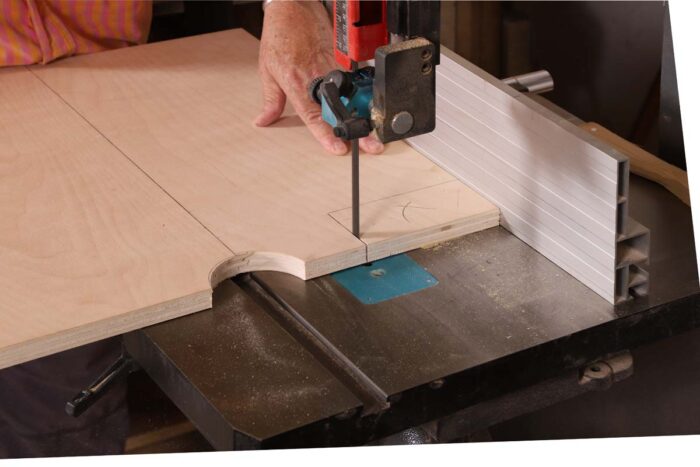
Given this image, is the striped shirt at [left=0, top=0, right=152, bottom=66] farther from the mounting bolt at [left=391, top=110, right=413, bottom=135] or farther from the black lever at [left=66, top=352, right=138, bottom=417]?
the mounting bolt at [left=391, top=110, right=413, bottom=135]

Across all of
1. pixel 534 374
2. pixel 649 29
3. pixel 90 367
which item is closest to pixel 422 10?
pixel 534 374

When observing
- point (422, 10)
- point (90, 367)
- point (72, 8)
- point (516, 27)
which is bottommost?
point (90, 367)

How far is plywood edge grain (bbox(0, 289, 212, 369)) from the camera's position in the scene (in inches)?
64.7

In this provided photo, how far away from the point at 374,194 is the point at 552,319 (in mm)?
440

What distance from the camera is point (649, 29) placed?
297cm

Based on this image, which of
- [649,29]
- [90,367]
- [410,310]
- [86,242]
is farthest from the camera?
[649,29]

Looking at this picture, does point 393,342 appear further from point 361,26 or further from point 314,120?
point 314,120

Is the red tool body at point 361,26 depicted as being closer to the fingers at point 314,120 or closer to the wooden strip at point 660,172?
the fingers at point 314,120

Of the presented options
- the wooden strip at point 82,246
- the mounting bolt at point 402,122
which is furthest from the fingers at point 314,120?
the mounting bolt at point 402,122

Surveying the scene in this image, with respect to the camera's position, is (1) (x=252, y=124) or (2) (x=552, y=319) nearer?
(2) (x=552, y=319)

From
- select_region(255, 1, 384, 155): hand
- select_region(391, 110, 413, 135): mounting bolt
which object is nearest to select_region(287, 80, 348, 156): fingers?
select_region(255, 1, 384, 155): hand

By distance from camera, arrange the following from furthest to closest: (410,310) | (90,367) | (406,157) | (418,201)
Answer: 1. (90,367)
2. (406,157)
3. (418,201)
4. (410,310)

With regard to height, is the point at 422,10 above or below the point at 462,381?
above

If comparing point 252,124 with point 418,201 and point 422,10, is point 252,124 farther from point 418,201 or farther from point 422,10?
point 422,10
